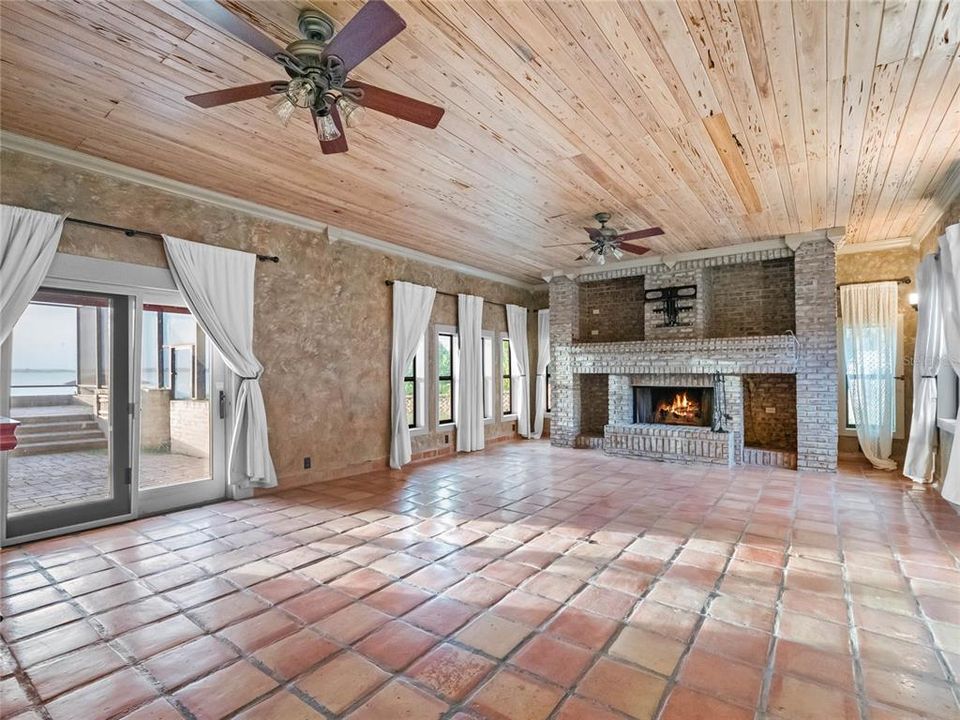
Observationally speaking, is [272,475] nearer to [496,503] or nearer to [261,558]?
[261,558]

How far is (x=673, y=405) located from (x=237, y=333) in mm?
6062

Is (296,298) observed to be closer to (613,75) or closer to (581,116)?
(581,116)

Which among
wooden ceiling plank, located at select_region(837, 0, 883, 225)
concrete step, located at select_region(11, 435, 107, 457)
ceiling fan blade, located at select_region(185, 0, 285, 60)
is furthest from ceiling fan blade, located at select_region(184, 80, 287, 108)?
concrete step, located at select_region(11, 435, 107, 457)

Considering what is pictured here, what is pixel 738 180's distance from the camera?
4.30 meters

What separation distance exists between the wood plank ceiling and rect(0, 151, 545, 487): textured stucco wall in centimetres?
34

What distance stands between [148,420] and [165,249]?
60.5 inches

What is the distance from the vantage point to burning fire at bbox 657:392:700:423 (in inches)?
285

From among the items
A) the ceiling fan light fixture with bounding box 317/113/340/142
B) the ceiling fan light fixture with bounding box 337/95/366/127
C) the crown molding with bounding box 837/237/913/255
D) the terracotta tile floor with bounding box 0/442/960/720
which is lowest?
the terracotta tile floor with bounding box 0/442/960/720

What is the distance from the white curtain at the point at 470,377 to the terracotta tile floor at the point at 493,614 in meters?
3.05

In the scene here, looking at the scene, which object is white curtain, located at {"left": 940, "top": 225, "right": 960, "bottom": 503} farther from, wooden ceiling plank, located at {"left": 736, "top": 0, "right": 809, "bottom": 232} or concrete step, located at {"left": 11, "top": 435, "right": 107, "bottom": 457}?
concrete step, located at {"left": 11, "top": 435, "right": 107, "bottom": 457}

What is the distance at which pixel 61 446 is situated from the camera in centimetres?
388

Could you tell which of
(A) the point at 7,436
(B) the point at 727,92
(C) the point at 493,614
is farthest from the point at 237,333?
(B) the point at 727,92

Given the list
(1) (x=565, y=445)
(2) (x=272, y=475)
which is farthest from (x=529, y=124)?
(1) (x=565, y=445)

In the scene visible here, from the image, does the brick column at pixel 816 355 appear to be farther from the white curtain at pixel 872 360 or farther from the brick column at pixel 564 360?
the brick column at pixel 564 360
